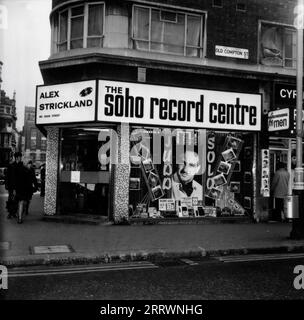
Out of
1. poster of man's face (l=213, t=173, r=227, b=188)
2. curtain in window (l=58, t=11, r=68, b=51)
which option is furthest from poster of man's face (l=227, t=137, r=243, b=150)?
curtain in window (l=58, t=11, r=68, b=51)

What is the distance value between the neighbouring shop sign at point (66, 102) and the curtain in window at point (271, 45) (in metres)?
6.40

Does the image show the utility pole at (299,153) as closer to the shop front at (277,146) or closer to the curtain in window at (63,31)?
the shop front at (277,146)

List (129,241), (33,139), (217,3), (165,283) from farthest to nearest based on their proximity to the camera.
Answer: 1. (33,139)
2. (217,3)
3. (129,241)
4. (165,283)

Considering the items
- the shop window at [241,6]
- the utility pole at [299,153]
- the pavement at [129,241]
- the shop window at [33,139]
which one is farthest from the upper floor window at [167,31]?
the shop window at [33,139]

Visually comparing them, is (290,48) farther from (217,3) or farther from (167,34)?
(167,34)

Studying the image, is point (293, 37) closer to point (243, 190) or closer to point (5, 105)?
point (243, 190)

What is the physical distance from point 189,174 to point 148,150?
165 cm

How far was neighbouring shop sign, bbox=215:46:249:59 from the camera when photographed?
13594 mm

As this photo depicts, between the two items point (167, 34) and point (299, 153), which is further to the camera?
point (167, 34)

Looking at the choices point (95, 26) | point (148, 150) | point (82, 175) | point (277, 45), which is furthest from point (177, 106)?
point (277, 45)

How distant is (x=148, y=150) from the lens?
1277 centimetres

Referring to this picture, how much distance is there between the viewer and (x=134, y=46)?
12.8 m
